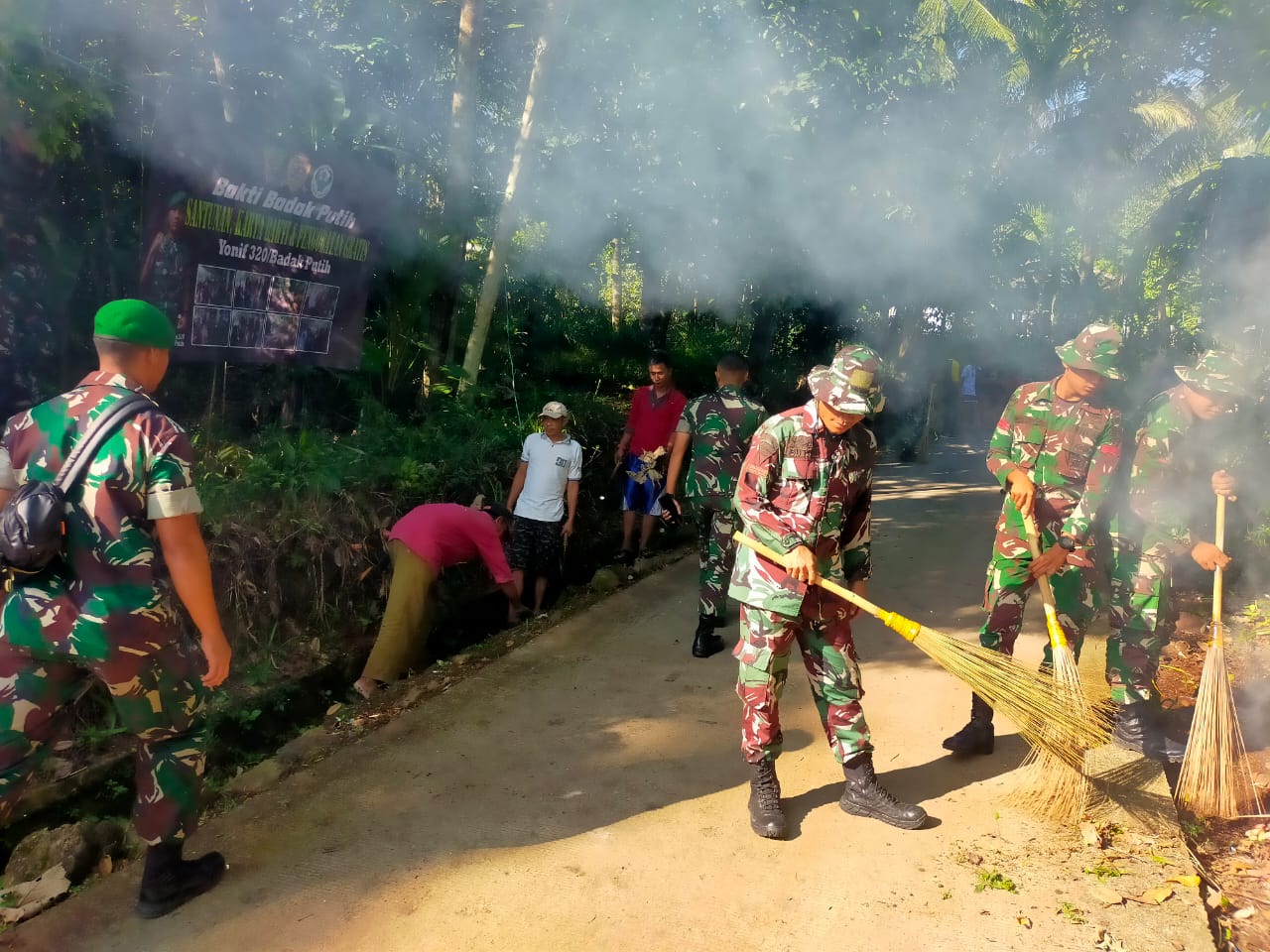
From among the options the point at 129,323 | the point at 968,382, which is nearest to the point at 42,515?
the point at 129,323

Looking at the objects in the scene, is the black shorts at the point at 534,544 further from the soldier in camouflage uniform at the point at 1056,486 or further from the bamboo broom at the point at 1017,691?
the soldier in camouflage uniform at the point at 1056,486

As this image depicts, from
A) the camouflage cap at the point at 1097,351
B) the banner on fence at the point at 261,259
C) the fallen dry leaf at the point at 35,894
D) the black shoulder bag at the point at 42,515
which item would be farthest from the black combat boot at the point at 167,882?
the camouflage cap at the point at 1097,351

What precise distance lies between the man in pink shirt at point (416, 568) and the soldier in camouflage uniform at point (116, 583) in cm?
184

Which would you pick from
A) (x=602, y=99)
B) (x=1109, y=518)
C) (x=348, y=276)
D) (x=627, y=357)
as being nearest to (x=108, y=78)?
(x=348, y=276)

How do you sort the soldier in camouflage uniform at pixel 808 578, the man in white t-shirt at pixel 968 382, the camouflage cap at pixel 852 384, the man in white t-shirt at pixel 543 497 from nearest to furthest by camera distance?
the camouflage cap at pixel 852 384
the soldier in camouflage uniform at pixel 808 578
the man in white t-shirt at pixel 543 497
the man in white t-shirt at pixel 968 382

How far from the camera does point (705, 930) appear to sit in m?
2.50

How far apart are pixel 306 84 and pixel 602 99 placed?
2.64 metres

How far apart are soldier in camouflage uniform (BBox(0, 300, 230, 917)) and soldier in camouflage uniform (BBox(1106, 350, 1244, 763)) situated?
346 centimetres

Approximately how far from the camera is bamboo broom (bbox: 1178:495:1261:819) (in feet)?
10.4

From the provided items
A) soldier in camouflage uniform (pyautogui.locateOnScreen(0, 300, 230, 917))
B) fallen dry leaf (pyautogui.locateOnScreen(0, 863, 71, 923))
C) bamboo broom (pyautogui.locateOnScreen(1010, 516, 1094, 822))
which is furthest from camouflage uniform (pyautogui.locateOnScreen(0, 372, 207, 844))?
bamboo broom (pyautogui.locateOnScreen(1010, 516, 1094, 822))

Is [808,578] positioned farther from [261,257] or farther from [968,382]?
[968,382]

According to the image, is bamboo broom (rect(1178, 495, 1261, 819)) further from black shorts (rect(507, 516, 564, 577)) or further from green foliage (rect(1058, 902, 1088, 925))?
black shorts (rect(507, 516, 564, 577))

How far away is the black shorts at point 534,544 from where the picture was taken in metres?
5.53

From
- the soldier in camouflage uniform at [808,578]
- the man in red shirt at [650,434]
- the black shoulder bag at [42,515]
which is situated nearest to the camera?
the black shoulder bag at [42,515]
